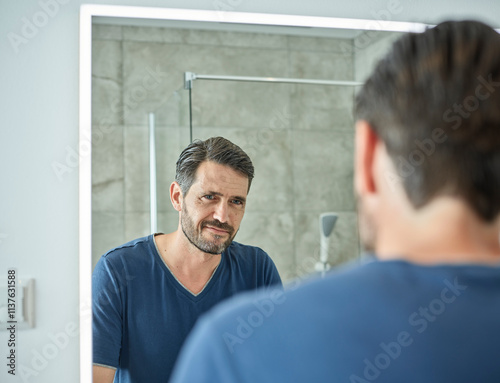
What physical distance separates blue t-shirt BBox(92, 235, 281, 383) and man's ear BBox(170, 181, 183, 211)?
74mm

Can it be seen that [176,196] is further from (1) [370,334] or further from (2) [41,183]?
(1) [370,334]

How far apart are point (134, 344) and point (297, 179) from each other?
0.43 meters

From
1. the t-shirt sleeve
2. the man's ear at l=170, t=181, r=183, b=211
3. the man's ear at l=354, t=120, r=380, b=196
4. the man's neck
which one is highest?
the man's ear at l=354, t=120, r=380, b=196

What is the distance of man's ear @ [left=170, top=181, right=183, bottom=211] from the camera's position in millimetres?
1082

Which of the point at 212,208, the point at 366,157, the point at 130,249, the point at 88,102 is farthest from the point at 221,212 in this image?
the point at 366,157

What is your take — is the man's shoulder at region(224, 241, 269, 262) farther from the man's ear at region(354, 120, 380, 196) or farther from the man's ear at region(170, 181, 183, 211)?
the man's ear at region(354, 120, 380, 196)

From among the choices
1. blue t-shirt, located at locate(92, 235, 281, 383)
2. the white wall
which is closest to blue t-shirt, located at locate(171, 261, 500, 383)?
blue t-shirt, located at locate(92, 235, 281, 383)

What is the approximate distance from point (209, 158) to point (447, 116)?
0.66m

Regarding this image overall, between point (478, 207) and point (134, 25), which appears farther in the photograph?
point (134, 25)

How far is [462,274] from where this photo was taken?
0.42 metres

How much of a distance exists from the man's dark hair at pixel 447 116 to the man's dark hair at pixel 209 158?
63 centimetres

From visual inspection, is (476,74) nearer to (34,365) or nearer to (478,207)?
(478,207)

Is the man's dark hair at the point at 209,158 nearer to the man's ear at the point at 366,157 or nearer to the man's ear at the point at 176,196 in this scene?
the man's ear at the point at 176,196

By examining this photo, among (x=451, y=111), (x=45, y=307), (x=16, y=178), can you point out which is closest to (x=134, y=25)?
(x=16, y=178)
